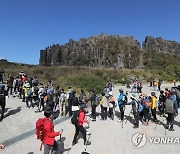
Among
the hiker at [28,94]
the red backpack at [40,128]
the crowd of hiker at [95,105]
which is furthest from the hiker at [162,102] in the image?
the red backpack at [40,128]

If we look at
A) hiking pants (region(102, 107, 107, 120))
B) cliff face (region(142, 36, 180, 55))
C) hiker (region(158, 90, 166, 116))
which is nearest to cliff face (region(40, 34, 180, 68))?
cliff face (region(142, 36, 180, 55))

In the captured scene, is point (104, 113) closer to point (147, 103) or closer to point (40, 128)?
point (147, 103)

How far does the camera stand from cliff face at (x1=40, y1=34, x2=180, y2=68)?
76.2m

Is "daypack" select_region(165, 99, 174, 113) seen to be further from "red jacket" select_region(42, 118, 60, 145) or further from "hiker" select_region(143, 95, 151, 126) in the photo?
"red jacket" select_region(42, 118, 60, 145)

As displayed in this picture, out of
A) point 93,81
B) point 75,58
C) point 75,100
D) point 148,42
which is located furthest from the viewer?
point 148,42

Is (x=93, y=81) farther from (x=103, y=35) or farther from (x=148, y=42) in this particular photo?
(x=148, y=42)

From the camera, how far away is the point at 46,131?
7.10 m

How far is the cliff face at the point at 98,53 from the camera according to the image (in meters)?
76.2

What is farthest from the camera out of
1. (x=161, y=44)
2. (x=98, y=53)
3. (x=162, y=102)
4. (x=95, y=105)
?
(x=161, y=44)

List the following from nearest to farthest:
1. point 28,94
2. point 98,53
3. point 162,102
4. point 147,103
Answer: point 147,103
point 162,102
point 28,94
point 98,53

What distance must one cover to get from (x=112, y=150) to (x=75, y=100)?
375 centimetres

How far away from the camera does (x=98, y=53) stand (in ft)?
257

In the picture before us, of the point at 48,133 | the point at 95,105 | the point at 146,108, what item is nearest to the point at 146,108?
the point at 146,108

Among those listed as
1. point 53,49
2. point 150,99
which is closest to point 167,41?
point 53,49
